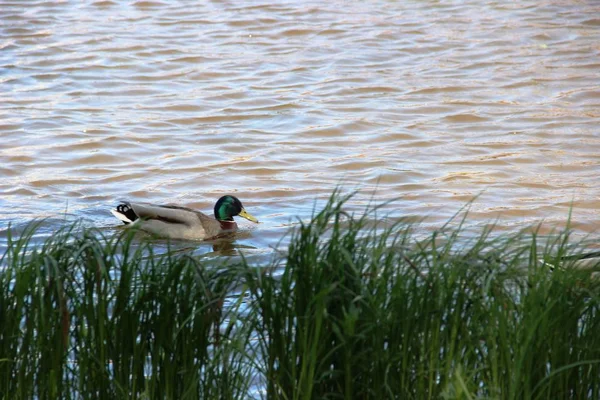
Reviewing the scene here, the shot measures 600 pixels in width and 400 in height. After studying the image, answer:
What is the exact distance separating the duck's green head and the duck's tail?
0.81 metres

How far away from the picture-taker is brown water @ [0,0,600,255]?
10227 mm

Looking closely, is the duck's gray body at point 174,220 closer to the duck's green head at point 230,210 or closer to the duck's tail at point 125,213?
the duck's tail at point 125,213

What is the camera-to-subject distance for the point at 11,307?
13.7 feet

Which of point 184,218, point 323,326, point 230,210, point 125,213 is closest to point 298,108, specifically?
point 230,210

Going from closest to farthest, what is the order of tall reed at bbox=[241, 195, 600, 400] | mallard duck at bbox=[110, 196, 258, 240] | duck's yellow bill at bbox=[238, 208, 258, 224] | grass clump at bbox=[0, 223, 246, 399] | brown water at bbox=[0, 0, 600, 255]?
1. tall reed at bbox=[241, 195, 600, 400]
2. grass clump at bbox=[0, 223, 246, 399]
3. mallard duck at bbox=[110, 196, 258, 240]
4. duck's yellow bill at bbox=[238, 208, 258, 224]
5. brown water at bbox=[0, 0, 600, 255]

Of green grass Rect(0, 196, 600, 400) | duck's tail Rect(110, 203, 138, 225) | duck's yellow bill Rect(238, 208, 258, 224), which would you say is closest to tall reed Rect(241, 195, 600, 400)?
green grass Rect(0, 196, 600, 400)

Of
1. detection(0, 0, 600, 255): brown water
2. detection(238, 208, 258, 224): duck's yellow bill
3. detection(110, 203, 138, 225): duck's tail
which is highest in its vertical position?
detection(0, 0, 600, 255): brown water

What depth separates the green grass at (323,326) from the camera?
3.98 metres

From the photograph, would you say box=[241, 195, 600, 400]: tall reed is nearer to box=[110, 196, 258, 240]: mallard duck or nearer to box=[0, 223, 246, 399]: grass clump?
box=[0, 223, 246, 399]: grass clump

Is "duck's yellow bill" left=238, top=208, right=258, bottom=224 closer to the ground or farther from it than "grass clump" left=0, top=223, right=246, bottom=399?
closer to the ground

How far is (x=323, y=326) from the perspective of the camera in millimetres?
4055

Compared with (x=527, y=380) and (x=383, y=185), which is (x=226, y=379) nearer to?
(x=527, y=380)

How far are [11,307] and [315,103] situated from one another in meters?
9.46

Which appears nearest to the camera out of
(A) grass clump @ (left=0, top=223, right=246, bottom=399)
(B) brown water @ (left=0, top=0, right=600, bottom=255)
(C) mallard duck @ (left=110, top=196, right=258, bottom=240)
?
(A) grass clump @ (left=0, top=223, right=246, bottom=399)
